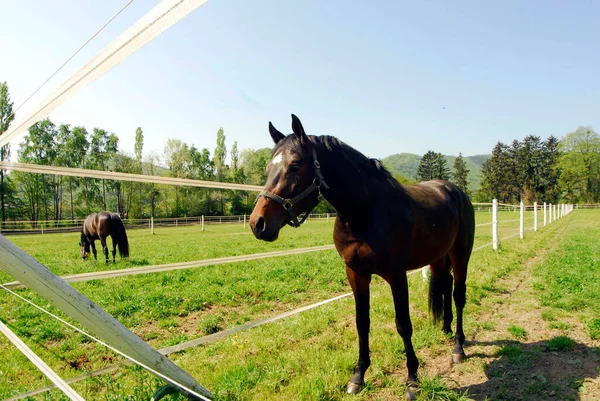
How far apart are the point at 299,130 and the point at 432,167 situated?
86.4 meters

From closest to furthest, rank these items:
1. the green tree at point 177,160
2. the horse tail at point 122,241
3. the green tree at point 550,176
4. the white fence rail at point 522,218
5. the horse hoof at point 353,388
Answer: the horse hoof at point 353,388
the white fence rail at point 522,218
the horse tail at point 122,241
the green tree at point 177,160
the green tree at point 550,176

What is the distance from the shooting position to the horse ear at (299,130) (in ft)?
7.29

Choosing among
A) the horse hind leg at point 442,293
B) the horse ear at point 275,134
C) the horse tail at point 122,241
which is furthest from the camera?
the horse tail at point 122,241

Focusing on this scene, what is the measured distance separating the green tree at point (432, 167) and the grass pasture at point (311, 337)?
75.7 metres

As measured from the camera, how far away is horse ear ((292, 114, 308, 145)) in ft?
7.29

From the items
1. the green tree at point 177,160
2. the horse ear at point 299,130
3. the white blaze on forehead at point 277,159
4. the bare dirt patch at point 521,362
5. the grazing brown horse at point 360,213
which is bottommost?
the bare dirt patch at point 521,362

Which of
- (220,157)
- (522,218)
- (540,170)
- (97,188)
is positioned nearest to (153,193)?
(97,188)

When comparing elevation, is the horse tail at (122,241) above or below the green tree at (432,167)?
below

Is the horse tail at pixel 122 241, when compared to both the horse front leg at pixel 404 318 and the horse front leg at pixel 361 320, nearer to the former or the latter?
the horse front leg at pixel 361 320

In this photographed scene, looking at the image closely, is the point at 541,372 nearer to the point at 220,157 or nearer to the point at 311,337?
the point at 311,337

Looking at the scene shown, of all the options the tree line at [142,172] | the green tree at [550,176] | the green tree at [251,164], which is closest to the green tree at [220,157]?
the tree line at [142,172]

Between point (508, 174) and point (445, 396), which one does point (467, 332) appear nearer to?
point (445, 396)

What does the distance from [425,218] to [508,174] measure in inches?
3751

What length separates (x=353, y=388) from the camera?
271 centimetres
